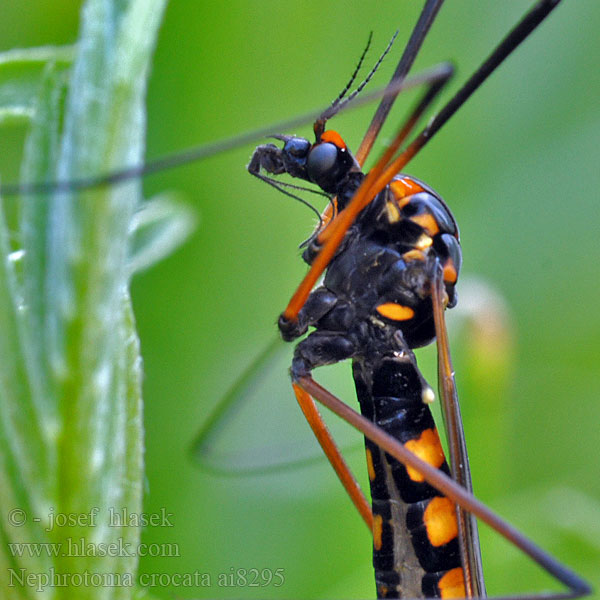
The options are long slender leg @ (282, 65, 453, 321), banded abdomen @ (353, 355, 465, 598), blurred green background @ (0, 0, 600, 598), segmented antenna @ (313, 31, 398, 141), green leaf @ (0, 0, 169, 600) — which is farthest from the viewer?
blurred green background @ (0, 0, 600, 598)

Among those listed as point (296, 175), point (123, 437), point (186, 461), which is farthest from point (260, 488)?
point (123, 437)

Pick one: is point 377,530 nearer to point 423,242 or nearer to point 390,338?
point 390,338

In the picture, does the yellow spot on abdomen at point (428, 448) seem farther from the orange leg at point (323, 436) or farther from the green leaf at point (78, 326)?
the green leaf at point (78, 326)

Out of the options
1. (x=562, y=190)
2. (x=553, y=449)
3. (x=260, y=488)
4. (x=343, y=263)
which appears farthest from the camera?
(x=562, y=190)

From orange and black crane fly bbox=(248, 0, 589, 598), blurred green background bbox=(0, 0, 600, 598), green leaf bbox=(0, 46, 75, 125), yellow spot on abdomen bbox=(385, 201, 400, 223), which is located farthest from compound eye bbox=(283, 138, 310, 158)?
green leaf bbox=(0, 46, 75, 125)

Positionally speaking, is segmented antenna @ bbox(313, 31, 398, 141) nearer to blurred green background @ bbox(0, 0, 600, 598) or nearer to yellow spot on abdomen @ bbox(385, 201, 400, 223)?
yellow spot on abdomen @ bbox(385, 201, 400, 223)

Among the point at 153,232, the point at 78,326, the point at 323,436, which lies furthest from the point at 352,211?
the point at 78,326

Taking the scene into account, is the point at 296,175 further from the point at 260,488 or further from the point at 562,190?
the point at 562,190
